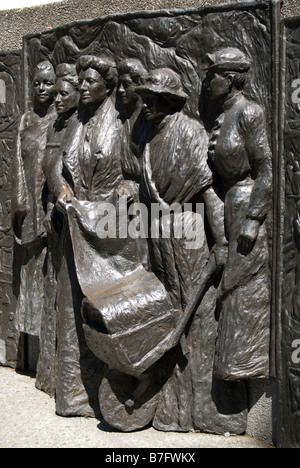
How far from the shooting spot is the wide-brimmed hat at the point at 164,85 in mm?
4625

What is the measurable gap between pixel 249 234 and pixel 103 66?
4.47 feet

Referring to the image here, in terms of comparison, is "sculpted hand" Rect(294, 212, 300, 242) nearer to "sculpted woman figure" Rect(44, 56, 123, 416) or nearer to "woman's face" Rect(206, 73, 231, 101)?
"woman's face" Rect(206, 73, 231, 101)

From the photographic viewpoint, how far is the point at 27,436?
4.75m

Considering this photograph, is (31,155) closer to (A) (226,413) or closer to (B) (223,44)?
(B) (223,44)

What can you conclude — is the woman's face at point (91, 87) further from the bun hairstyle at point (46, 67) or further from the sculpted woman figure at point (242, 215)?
the sculpted woman figure at point (242, 215)

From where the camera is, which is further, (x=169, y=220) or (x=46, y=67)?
(x=46, y=67)

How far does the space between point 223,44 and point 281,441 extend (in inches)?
87.6

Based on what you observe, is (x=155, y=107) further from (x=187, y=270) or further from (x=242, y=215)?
(x=187, y=270)

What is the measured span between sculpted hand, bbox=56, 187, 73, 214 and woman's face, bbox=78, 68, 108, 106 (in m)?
0.56

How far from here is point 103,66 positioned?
16.0 feet

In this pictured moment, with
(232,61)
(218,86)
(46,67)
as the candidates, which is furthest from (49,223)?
(232,61)

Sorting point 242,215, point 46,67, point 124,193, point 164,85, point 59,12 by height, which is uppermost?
point 59,12

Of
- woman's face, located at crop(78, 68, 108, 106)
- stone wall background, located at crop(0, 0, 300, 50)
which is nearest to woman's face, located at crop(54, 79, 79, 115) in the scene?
woman's face, located at crop(78, 68, 108, 106)

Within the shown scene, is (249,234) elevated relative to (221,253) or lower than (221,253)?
elevated
